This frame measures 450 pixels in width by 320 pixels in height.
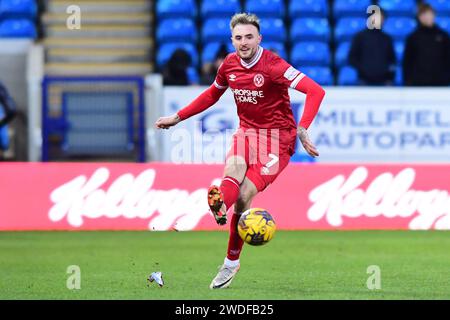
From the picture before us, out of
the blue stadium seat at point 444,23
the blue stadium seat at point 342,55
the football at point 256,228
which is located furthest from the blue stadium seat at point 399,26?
the football at point 256,228

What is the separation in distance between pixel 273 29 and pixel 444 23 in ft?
8.89

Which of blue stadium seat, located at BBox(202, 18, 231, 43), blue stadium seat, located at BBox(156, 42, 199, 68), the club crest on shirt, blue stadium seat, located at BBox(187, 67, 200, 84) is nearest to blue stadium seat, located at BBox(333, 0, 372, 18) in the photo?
blue stadium seat, located at BBox(202, 18, 231, 43)

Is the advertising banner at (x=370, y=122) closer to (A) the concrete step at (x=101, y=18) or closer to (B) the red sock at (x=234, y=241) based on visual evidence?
(A) the concrete step at (x=101, y=18)

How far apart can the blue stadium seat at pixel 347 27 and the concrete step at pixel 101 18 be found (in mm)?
2965

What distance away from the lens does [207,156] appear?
51.1ft

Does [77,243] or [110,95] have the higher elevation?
[110,95]

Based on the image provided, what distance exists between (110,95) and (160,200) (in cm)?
223

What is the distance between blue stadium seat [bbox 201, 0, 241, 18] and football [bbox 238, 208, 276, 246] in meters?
10.1

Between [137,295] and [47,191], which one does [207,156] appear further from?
[137,295]

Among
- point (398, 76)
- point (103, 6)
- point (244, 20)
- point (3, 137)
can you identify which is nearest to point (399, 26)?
point (398, 76)

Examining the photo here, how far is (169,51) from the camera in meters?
17.9

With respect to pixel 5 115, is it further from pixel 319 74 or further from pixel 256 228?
pixel 256 228

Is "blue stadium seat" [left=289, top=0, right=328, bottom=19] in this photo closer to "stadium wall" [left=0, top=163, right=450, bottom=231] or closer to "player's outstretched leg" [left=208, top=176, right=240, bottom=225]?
"stadium wall" [left=0, top=163, right=450, bottom=231]
